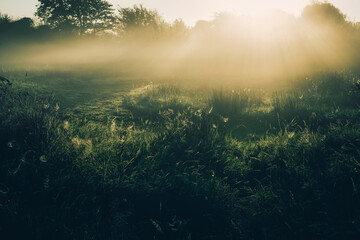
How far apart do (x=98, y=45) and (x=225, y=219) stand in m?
23.5

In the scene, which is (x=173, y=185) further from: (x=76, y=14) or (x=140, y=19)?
(x=76, y=14)

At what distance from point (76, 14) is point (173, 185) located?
33045 millimetres

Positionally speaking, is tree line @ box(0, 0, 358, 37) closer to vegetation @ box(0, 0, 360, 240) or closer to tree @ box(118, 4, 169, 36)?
tree @ box(118, 4, 169, 36)

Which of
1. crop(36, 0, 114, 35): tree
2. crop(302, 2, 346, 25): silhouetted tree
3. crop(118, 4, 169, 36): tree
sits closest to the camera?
crop(302, 2, 346, 25): silhouetted tree

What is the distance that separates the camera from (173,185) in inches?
86.9

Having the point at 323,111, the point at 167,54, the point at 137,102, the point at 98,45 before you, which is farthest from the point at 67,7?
the point at 323,111

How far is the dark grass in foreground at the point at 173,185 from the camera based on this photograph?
176cm

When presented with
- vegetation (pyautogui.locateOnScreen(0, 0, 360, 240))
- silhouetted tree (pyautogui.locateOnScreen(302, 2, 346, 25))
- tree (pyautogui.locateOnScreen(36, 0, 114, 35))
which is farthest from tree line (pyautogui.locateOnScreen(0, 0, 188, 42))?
vegetation (pyautogui.locateOnScreen(0, 0, 360, 240))

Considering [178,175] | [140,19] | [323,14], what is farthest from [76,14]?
[178,175]

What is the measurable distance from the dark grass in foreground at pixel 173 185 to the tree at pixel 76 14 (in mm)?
30660

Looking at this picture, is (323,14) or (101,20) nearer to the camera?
(323,14)

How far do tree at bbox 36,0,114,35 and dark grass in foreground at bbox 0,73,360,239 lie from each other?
101ft

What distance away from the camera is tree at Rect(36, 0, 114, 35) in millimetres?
28781

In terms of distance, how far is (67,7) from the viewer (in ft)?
95.3
